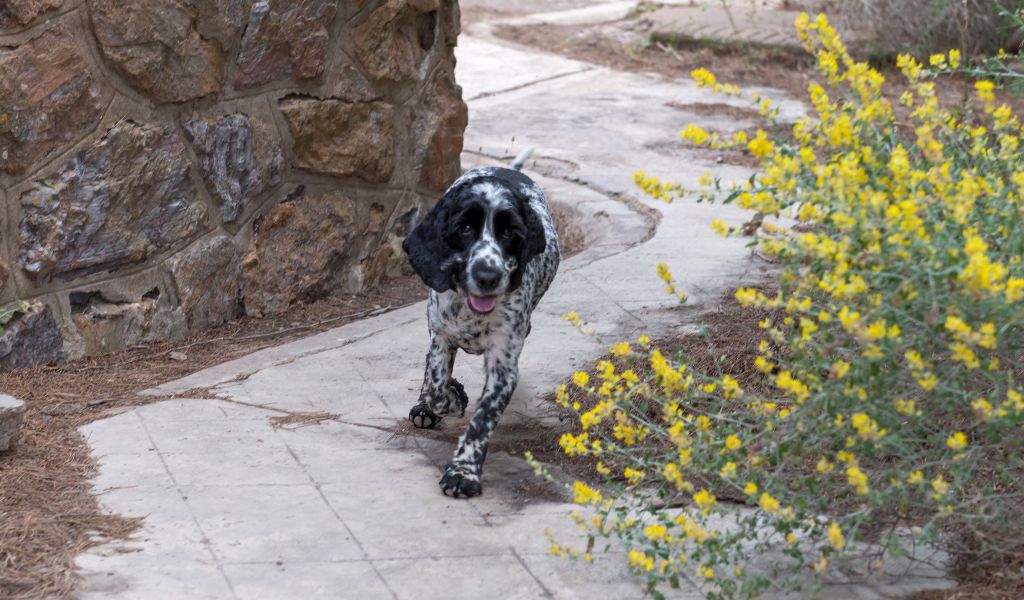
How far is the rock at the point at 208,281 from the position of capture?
6.53 metres

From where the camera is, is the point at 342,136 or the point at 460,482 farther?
the point at 342,136

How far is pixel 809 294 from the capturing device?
4.34 m

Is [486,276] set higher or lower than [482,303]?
higher

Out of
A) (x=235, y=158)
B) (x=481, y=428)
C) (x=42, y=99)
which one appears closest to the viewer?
(x=481, y=428)

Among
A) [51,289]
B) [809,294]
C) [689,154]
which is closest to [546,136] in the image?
[689,154]

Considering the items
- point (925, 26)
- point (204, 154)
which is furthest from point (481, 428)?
point (925, 26)

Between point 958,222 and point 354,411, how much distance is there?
290 cm

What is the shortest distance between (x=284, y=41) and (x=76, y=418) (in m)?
2.18

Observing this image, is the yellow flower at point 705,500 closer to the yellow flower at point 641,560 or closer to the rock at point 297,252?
the yellow flower at point 641,560

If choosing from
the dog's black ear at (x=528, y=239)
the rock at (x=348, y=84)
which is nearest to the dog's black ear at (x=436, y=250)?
the dog's black ear at (x=528, y=239)

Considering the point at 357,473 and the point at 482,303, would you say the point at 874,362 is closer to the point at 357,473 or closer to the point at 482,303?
the point at 482,303

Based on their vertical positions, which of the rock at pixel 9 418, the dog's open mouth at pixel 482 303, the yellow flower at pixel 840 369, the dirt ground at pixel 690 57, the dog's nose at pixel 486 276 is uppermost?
the yellow flower at pixel 840 369

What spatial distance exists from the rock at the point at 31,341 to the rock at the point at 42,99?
0.64 meters

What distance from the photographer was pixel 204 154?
6.46 m
